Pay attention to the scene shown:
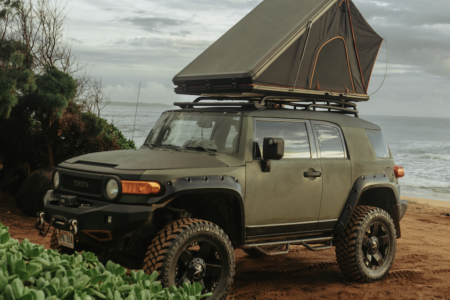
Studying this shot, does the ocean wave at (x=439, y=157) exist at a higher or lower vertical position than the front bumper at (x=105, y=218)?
lower

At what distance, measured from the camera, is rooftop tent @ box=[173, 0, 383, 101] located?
5406mm

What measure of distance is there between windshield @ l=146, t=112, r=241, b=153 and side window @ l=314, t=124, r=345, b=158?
50.5 inches

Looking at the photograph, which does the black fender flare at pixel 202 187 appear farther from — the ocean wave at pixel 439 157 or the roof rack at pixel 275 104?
the ocean wave at pixel 439 157

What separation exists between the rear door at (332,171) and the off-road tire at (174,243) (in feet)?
5.40

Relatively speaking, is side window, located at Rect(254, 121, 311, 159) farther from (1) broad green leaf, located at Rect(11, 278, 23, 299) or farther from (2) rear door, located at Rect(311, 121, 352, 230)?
(1) broad green leaf, located at Rect(11, 278, 23, 299)

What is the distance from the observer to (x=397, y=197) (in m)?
6.55

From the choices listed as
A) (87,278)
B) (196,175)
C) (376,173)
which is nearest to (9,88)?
(196,175)

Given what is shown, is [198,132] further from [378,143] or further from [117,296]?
[117,296]

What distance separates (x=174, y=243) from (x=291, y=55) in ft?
8.96

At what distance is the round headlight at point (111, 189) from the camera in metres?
4.31

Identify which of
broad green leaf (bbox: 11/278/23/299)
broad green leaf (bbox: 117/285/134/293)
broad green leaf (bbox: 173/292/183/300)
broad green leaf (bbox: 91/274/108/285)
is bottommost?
broad green leaf (bbox: 173/292/183/300)

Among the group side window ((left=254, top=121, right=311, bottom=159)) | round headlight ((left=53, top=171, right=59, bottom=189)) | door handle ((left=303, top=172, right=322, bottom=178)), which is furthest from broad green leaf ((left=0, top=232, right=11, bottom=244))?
door handle ((left=303, top=172, right=322, bottom=178))

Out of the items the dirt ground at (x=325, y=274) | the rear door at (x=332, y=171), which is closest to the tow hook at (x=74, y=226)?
the dirt ground at (x=325, y=274)

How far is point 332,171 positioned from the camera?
227 inches
